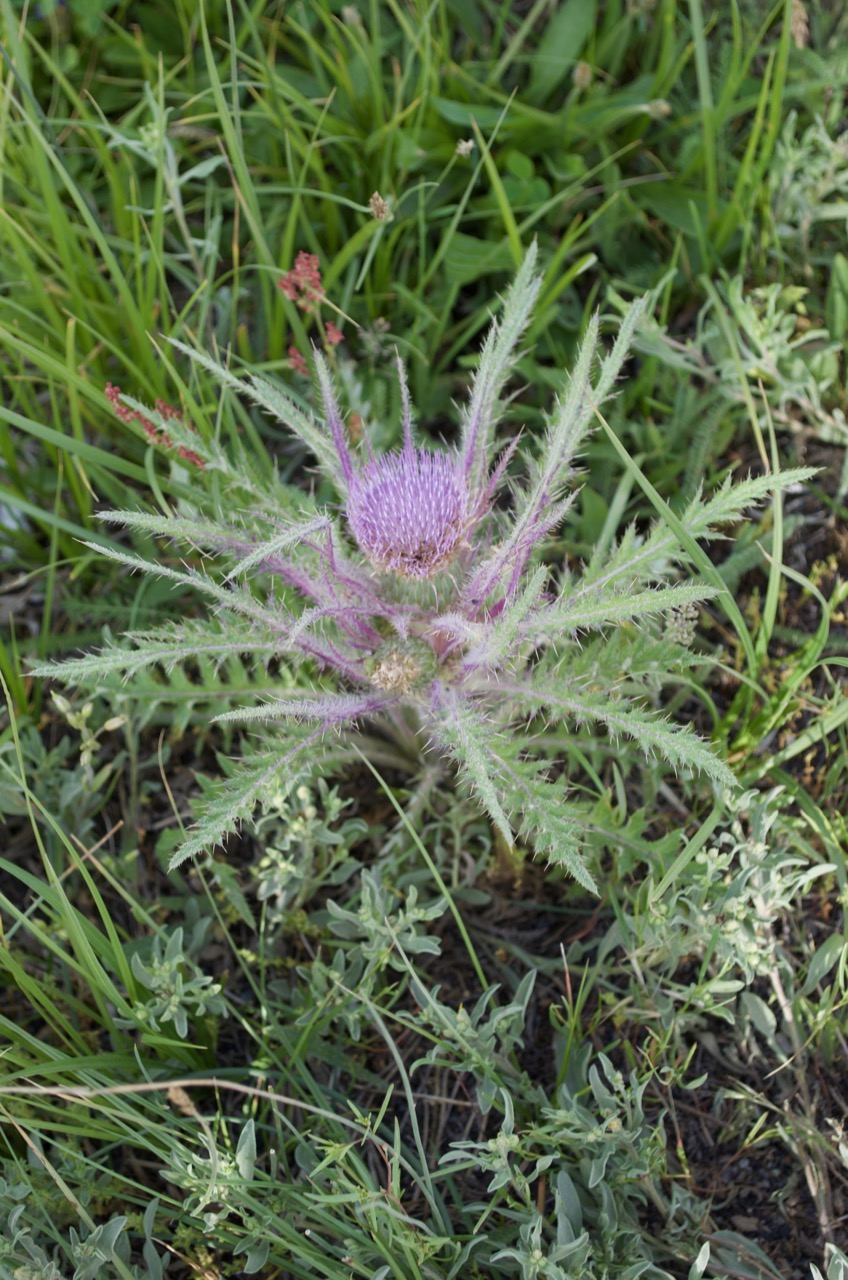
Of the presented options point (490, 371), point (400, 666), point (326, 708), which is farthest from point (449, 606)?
point (490, 371)

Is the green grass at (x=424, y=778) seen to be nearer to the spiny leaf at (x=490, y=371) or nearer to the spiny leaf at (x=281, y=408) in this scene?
the spiny leaf at (x=281, y=408)

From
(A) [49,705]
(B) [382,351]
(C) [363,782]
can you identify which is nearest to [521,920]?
(C) [363,782]

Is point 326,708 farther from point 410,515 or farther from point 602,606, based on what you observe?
point 602,606

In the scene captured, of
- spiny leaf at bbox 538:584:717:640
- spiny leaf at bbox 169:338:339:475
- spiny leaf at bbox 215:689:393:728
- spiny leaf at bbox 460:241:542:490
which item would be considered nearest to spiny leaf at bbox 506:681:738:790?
spiny leaf at bbox 538:584:717:640

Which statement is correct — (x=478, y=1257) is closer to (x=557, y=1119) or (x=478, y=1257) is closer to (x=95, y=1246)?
(x=557, y=1119)

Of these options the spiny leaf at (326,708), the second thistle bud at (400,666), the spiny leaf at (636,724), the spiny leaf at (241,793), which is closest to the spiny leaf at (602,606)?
the spiny leaf at (636,724)

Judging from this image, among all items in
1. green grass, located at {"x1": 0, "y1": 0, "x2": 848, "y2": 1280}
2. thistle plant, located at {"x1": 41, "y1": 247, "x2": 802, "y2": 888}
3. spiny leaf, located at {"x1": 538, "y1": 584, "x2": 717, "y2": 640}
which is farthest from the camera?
green grass, located at {"x1": 0, "y1": 0, "x2": 848, "y2": 1280}

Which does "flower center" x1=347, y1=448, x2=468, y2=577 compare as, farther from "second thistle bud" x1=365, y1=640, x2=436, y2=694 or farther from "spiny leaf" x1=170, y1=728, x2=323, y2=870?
"spiny leaf" x1=170, y1=728, x2=323, y2=870
